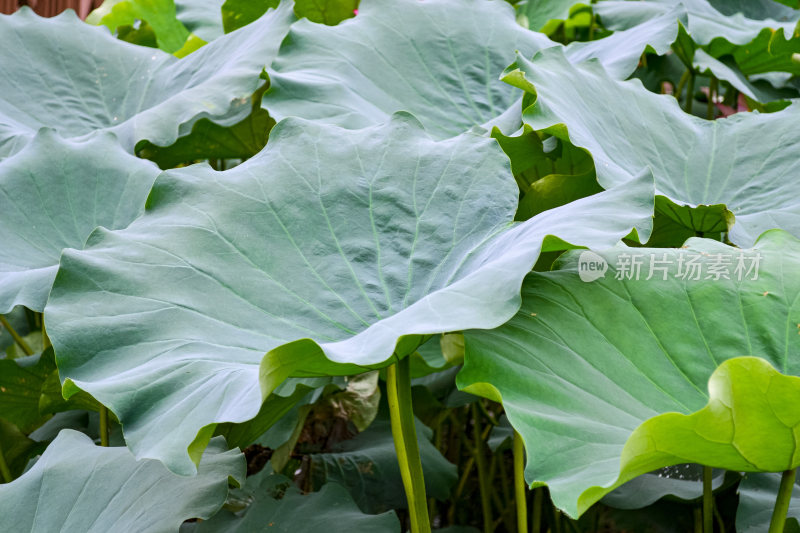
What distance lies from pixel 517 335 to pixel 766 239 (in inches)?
12.0

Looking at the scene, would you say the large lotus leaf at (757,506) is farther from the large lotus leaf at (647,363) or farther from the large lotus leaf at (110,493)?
the large lotus leaf at (110,493)

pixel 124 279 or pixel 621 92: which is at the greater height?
pixel 124 279

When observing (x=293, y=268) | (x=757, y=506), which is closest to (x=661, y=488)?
(x=757, y=506)

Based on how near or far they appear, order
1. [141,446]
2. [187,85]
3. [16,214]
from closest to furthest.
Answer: [141,446], [16,214], [187,85]

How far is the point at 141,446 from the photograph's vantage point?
2.15 feet

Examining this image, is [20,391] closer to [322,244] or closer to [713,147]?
[322,244]

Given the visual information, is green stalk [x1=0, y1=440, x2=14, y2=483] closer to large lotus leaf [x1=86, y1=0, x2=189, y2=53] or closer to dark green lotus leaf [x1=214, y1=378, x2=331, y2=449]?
dark green lotus leaf [x1=214, y1=378, x2=331, y2=449]

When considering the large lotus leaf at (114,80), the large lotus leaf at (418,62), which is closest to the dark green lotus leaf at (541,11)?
the large lotus leaf at (418,62)

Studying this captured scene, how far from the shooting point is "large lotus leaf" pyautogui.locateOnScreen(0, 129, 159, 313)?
3.61 feet

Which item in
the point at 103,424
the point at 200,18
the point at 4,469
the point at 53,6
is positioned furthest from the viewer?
the point at 53,6

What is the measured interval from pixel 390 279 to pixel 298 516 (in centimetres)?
35

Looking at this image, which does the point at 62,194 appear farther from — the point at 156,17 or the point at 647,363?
the point at 156,17

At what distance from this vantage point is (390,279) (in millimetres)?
834

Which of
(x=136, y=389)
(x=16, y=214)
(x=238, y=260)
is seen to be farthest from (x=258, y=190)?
(x=16, y=214)
